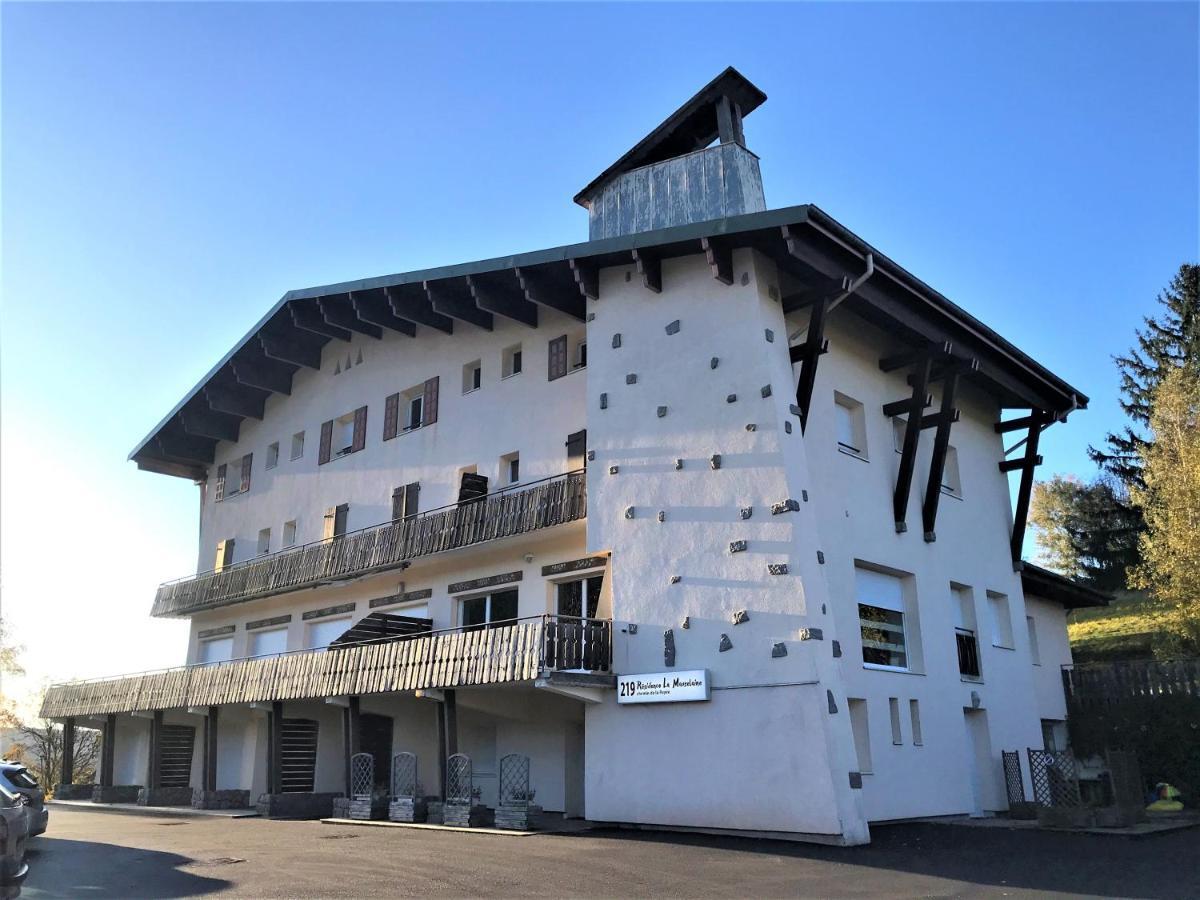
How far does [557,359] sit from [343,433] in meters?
8.49

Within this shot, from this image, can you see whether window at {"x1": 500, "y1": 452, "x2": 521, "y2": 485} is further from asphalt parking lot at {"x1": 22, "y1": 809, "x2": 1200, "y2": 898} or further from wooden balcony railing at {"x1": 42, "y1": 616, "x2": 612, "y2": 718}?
asphalt parking lot at {"x1": 22, "y1": 809, "x2": 1200, "y2": 898}

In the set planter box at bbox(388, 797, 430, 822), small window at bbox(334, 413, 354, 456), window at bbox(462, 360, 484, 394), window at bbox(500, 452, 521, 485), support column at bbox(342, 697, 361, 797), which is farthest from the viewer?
small window at bbox(334, 413, 354, 456)

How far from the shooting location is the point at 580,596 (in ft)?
61.5

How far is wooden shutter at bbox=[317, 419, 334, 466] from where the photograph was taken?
26.2m

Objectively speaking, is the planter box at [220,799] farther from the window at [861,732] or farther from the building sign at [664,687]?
the window at [861,732]

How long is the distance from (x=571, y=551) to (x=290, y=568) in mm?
9628

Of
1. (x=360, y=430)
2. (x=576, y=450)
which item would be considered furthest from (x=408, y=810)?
(x=360, y=430)

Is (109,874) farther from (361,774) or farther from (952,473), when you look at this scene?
(952,473)

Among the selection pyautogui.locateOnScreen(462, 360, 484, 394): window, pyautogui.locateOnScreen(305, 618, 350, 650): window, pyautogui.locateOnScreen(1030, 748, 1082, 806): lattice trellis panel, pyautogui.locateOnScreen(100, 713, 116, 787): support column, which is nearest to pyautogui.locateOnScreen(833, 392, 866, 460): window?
pyautogui.locateOnScreen(1030, 748, 1082, 806): lattice trellis panel

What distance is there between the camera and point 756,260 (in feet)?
55.6

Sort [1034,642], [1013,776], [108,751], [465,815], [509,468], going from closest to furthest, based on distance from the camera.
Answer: [465,815], [1013,776], [509,468], [1034,642], [108,751]

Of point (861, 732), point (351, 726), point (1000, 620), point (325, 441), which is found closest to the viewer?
point (861, 732)

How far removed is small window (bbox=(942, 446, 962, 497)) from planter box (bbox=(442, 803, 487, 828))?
11.7 meters

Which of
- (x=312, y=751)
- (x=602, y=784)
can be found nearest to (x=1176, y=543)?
(x=602, y=784)
